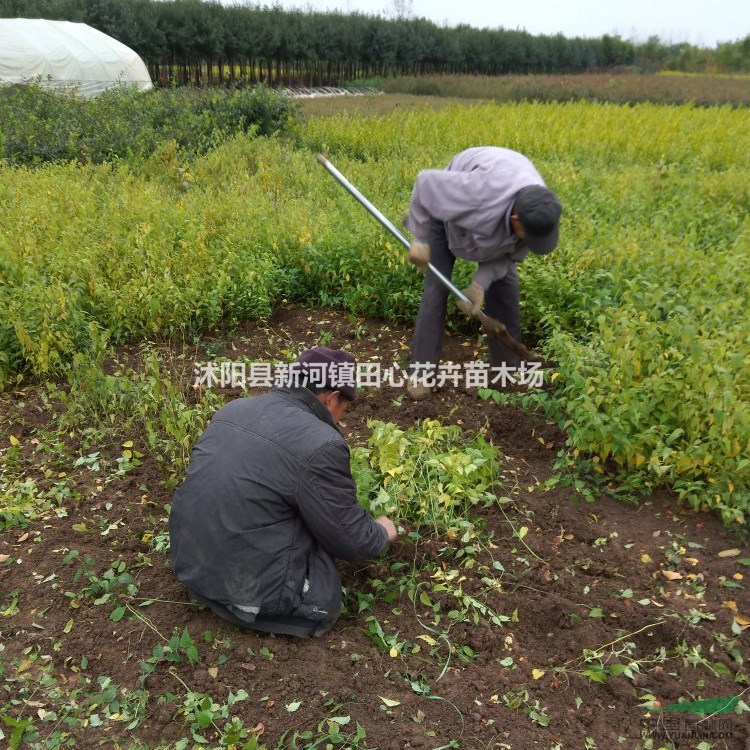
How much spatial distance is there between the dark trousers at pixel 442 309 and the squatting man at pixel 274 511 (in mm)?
1648

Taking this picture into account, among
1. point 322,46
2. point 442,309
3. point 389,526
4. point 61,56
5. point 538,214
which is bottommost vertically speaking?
point 389,526

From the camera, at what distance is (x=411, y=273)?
4.90 m

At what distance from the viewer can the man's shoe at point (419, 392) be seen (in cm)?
412

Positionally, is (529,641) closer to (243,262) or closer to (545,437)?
(545,437)

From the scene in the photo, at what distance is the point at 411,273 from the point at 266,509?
2956 millimetres

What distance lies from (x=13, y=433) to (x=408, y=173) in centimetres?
469

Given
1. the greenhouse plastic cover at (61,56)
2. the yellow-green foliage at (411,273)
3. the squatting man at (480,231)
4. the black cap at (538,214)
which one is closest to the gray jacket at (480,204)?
the squatting man at (480,231)

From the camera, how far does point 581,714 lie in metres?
2.26

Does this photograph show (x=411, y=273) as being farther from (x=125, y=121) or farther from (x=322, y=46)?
(x=322, y=46)

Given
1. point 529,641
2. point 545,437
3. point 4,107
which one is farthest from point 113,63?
point 529,641

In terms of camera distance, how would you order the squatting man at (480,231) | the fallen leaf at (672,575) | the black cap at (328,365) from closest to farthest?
1. the black cap at (328,365)
2. the fallen leaf at (672,575)
3. the squatting man at (480,231)

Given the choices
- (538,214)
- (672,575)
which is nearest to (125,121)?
(538,214)

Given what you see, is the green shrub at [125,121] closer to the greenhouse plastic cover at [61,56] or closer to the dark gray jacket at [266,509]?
the greenhouse plastic cover at [61,56]

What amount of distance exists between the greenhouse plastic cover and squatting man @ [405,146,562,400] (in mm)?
12233
